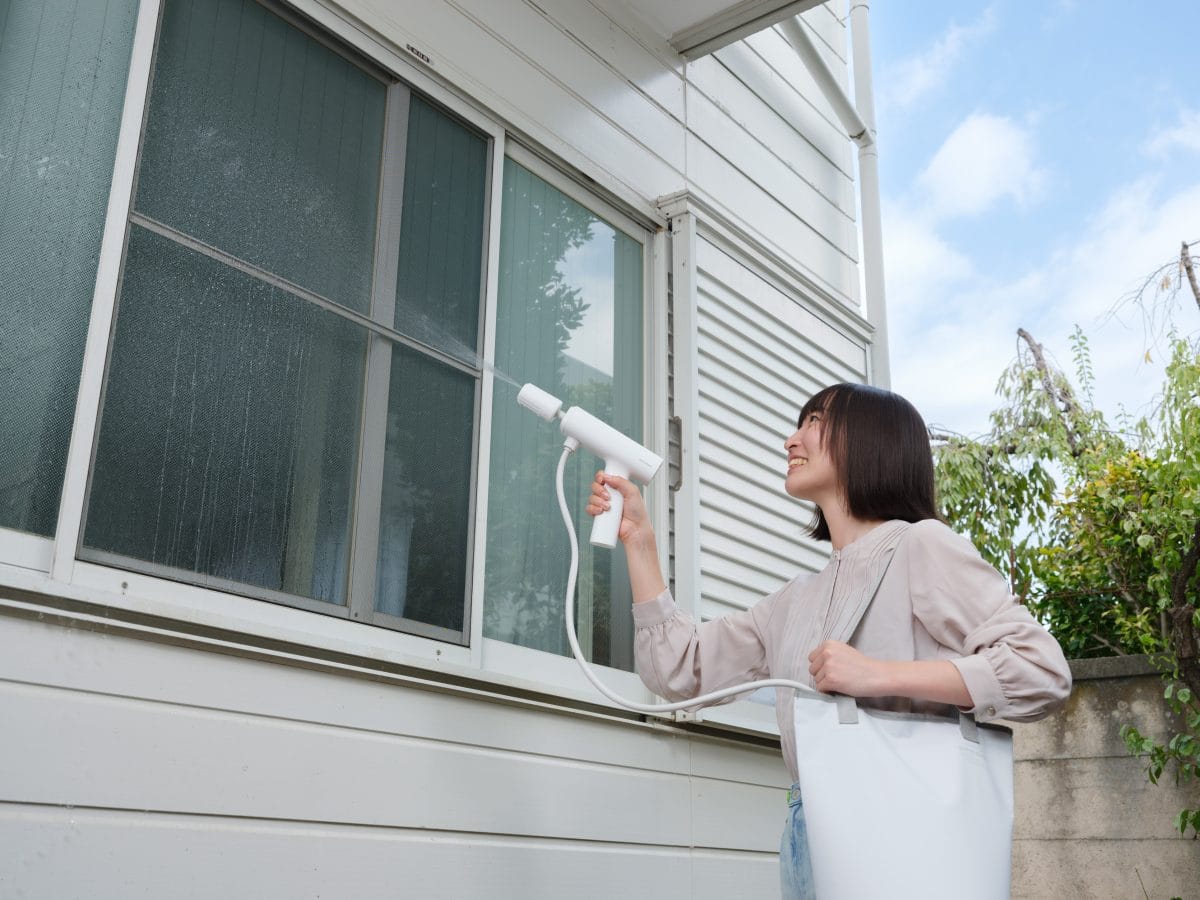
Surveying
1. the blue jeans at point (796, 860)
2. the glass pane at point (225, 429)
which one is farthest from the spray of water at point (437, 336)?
the blue jeans at point (796, 860)

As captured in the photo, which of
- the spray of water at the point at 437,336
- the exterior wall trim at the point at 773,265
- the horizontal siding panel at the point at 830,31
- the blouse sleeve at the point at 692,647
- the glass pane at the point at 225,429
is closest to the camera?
the glass pane at the point at 225,429

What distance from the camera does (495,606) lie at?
2.29 m

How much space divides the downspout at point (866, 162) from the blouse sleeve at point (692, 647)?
1.76 meters

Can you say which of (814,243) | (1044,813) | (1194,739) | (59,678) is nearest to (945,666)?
(59,678)

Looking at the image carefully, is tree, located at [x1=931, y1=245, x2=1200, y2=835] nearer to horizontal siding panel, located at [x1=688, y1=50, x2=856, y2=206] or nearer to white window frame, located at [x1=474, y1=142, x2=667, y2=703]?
horizontal siding panel, located at [x1=688, y1=50, x2=856, y2=206]

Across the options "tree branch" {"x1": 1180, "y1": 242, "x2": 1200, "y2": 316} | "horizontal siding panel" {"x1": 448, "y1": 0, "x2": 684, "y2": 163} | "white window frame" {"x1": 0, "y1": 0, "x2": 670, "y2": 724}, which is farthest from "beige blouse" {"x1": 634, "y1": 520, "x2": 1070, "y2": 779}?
"tree branch" {"x1": 1180, "y1": 242, "x2": 1200, "y2": 316}

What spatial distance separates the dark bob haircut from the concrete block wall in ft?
9.70

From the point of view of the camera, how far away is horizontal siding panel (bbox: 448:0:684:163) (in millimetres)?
2662

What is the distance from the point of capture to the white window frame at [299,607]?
1.61 metres

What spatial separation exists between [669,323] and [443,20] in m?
0.89

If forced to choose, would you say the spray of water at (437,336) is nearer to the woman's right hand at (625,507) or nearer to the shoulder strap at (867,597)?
the woman's right hand at (625,507)

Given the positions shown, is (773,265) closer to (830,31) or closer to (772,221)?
(772,221)

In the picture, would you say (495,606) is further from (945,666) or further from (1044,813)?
(1044,813)

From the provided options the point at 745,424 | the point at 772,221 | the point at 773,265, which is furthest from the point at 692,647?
the point at 772,221
